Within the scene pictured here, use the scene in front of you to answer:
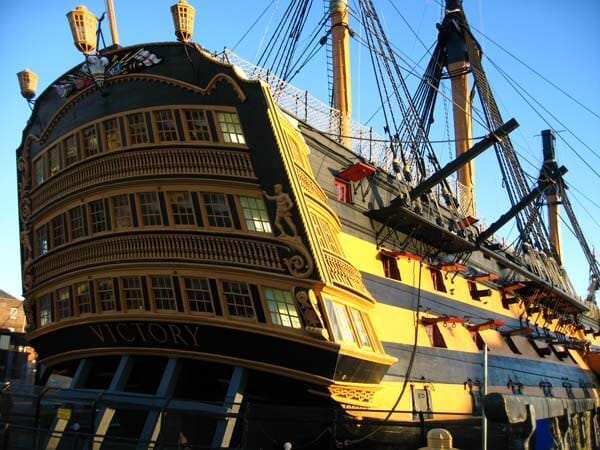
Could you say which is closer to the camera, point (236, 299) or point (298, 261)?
point (298, 261)

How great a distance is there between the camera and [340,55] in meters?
21.2

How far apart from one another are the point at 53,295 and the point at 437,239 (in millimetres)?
11164

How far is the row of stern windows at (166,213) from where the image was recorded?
12.9 meters

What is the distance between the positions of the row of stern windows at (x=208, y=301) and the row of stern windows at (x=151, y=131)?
3054 mm

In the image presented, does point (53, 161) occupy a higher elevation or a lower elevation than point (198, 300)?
higher

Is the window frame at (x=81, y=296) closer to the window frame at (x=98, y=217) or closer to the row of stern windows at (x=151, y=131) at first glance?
the window frame at (x=98, y=217)

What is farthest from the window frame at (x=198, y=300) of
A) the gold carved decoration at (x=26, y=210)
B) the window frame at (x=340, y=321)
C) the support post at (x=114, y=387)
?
the gold carved decoration at (x=26, y=210)

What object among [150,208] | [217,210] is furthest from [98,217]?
[217,210]

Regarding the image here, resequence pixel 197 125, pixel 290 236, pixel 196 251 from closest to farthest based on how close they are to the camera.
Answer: pixel 290 236 → pixel 196 251 → pixel 197 125

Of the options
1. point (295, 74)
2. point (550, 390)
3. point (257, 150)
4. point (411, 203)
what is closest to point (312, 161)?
point (257, 150)

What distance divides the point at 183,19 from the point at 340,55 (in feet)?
29.6

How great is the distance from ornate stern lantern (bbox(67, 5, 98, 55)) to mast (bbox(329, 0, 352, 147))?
9131 millimetres

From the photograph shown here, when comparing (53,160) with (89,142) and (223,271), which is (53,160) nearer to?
(89,142)

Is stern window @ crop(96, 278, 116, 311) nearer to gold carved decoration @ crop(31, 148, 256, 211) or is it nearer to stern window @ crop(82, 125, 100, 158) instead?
gold carved decoration @ crop(31, 148, 256, 211)
